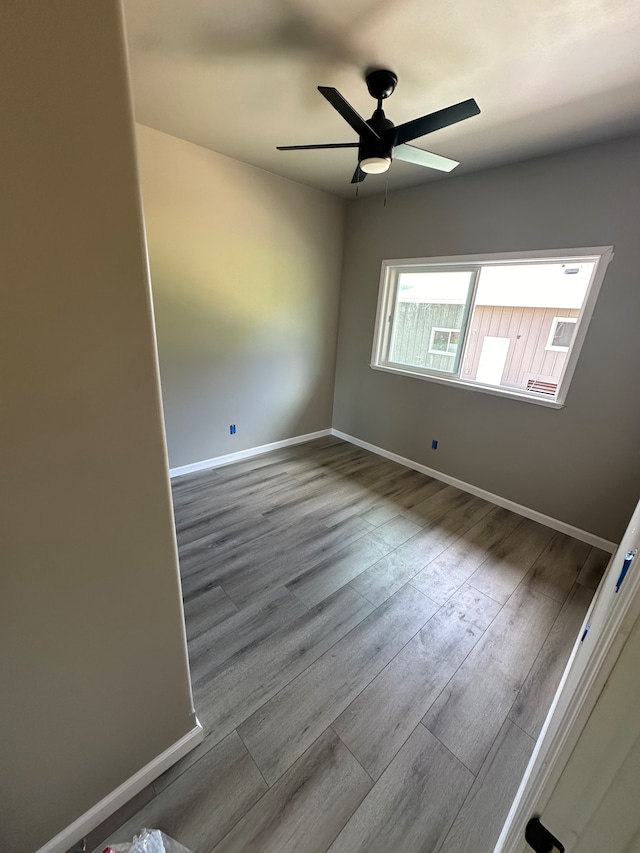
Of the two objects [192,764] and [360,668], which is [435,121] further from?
[192,764]

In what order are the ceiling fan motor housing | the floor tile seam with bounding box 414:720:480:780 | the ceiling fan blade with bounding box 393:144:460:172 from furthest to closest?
the ceiling fan blade with bounding box 393:144:460:172 < the ceiling fan motor housing < the floor tile seam with bounding box 414:720:480:780

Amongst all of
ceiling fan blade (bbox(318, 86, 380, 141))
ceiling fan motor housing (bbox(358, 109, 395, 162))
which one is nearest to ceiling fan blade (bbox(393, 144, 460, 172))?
ceiling fan motor housing (bbox(358, 109, 395, 162))

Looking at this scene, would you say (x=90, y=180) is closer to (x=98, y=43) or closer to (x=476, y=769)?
(x=98, y=43)

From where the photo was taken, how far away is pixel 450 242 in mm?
2990

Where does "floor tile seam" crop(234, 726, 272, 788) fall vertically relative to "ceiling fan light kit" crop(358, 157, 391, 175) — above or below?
below

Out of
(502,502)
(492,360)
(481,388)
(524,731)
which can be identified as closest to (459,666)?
(524,731)

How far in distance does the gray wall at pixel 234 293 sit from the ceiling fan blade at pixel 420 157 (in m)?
1.64

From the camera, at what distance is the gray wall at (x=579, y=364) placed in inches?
86.9

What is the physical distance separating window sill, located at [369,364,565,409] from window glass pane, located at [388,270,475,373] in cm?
13

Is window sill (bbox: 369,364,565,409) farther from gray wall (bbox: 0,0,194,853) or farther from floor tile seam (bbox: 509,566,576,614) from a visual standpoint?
gray wall (bbox: 0,0,194,853)

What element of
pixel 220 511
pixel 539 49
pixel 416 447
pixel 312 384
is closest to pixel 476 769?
pixel 220 511

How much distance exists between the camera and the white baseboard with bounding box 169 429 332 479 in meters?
3.26

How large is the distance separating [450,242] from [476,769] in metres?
3.52

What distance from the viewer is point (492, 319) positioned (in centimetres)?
298
